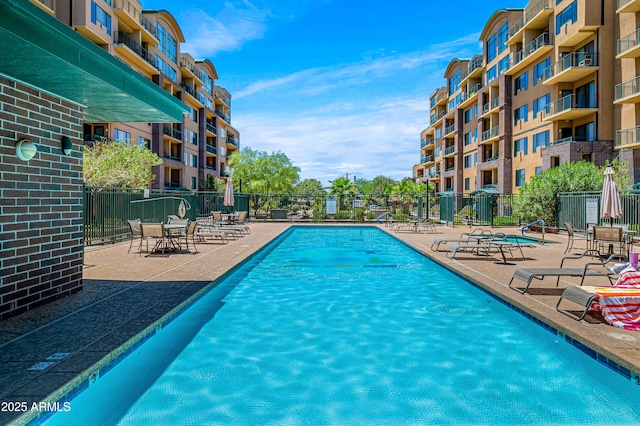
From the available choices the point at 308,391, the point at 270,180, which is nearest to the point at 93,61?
the point at 308,391

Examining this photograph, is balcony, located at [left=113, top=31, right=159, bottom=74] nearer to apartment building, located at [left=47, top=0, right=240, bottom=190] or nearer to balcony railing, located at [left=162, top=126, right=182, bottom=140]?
apartment building, located at [left=47, top=0, right=240, bottom=190]

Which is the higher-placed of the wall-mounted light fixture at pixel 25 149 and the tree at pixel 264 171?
the tree at pixel 264 171

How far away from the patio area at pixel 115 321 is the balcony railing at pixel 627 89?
738 inches

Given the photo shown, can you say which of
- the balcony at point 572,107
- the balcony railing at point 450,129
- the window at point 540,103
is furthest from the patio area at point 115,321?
the balcony railing at point 450,129

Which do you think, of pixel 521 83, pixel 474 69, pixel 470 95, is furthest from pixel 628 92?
pixel 470 95

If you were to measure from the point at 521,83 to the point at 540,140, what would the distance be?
5.84 m

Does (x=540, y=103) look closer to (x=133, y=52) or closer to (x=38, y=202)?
(x=133, y=52)

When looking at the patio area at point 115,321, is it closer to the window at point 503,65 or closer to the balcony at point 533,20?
the balcony at point 533,20

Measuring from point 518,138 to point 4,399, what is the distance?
3665 centimetres

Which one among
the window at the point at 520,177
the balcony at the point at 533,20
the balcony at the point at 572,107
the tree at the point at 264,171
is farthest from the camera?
the tree at the point at 264,171

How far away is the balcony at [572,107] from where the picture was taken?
25.9 m

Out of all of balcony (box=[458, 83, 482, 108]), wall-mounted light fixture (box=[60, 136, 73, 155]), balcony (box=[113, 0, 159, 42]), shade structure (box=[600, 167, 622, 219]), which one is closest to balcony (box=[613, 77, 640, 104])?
shade structure (box=[600, 167, 622, 219])

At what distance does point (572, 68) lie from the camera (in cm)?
2545

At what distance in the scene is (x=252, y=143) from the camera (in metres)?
44.8
